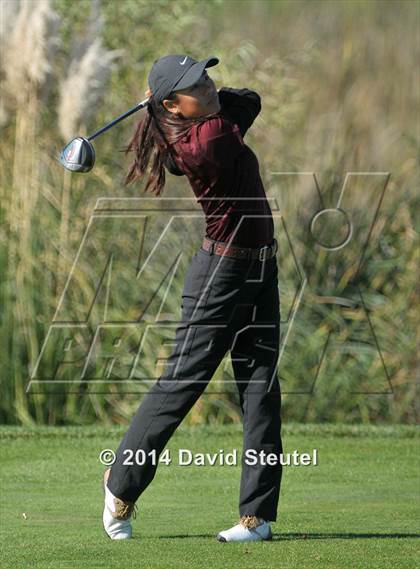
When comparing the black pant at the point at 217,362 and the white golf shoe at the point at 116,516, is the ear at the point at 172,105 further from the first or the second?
the white golf shoe at the point at 116,516

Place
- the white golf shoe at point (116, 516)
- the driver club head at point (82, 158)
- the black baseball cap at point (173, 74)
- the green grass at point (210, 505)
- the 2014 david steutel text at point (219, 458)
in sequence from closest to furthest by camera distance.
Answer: the green grass at point (210, 505) → the black baseball cap at point (173, 74) → the white golf shoe at point (116, 516) → the driver club head at point (82, 158) → the 2014 david steutel text at point (219, 458)

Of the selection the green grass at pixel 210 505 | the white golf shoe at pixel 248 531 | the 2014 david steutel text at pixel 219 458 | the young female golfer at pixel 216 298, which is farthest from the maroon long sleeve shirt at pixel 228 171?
the 2014 david steutel text at pixel 219 458

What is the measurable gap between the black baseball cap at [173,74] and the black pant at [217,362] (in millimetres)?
569

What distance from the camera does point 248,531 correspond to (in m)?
4.81

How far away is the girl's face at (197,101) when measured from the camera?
15.3 feet

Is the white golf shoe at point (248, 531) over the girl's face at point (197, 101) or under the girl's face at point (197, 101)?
under

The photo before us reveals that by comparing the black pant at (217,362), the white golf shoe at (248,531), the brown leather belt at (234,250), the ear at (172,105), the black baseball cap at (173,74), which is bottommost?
the white golf shoe at (248,531)

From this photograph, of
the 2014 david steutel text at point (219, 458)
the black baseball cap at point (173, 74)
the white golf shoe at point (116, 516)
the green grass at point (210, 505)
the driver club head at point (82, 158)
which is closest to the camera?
the green grass at point (210, 505)

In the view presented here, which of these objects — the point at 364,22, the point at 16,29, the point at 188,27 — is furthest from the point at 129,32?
the point at 364,22

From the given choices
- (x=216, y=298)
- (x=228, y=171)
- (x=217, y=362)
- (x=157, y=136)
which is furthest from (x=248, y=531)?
(x=157, y=136)

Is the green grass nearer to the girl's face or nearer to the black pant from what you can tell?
the black pant

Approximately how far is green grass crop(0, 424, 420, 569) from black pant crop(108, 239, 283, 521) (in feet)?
0.75

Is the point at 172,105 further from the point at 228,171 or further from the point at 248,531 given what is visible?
the point at 248,531

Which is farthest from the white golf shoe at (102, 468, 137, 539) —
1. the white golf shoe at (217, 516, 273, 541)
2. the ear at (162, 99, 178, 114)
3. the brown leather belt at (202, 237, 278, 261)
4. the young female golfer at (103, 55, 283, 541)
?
the ear at (162, 99, 178, 114)
